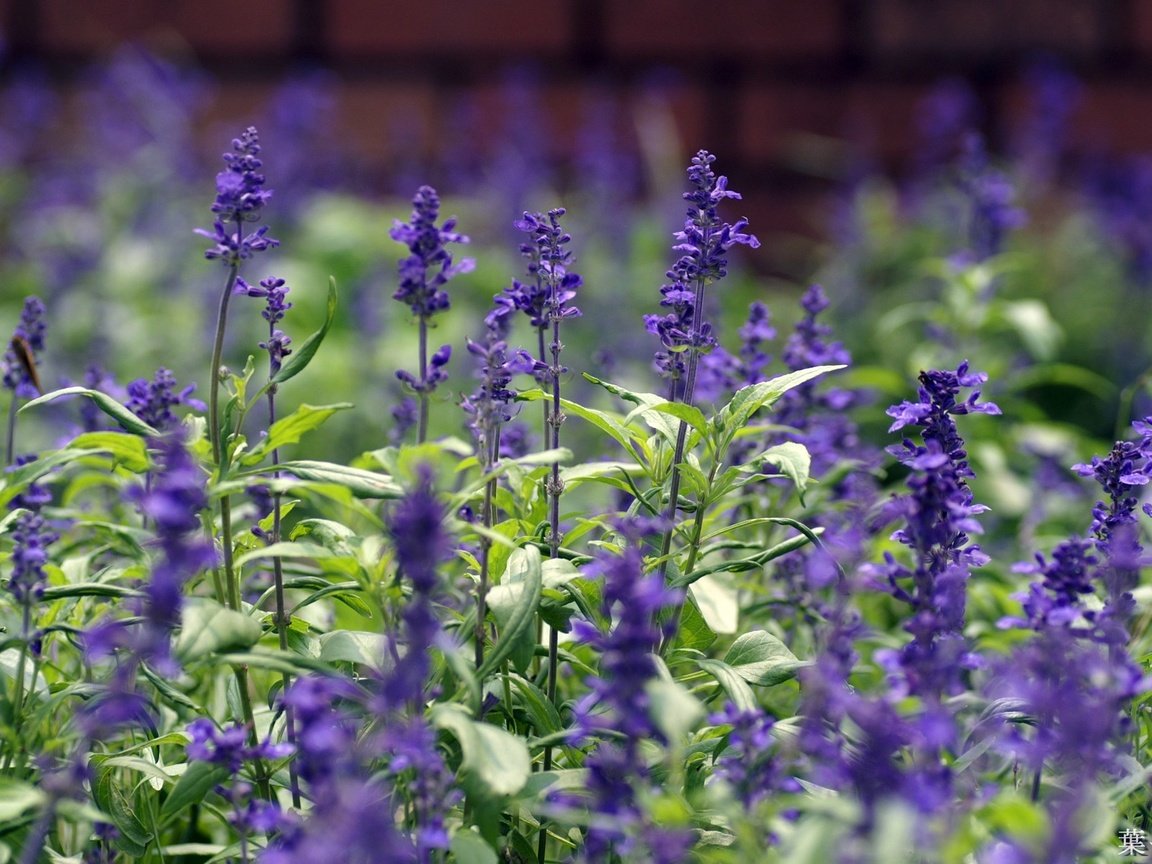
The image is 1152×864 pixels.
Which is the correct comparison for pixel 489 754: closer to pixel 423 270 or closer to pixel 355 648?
pixel 355 648

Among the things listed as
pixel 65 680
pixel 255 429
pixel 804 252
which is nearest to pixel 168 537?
pixel 65 680

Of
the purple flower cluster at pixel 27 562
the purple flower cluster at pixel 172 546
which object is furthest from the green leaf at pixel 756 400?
the purple flower cluster at pixel 27 562

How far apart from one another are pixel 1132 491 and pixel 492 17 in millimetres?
6145

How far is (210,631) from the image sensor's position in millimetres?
1748

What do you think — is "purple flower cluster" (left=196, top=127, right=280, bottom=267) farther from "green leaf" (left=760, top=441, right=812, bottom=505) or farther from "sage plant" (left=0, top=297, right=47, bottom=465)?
"green leaf" (left=760, top=441, right=812, bottom=505)

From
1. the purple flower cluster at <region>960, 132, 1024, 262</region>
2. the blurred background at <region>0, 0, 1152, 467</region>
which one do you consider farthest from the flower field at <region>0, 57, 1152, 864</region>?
the blurred background at <region>0, 0, 1152, 467</region>

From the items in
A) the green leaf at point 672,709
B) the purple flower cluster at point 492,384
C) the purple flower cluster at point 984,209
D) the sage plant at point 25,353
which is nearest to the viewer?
the green leaf at point 672,709

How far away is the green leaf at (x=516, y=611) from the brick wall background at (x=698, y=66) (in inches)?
234

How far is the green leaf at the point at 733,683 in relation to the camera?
1879 mm

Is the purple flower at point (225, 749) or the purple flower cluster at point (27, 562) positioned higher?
the purple flower cluster at point (27, 562)

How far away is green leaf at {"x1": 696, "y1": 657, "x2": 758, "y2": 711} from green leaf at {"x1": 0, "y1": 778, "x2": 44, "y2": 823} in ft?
2.94

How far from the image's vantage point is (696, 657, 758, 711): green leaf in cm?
188

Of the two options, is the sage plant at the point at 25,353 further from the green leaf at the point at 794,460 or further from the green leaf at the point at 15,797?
the green leaf at the point at 794,460

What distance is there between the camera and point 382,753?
1952mm
